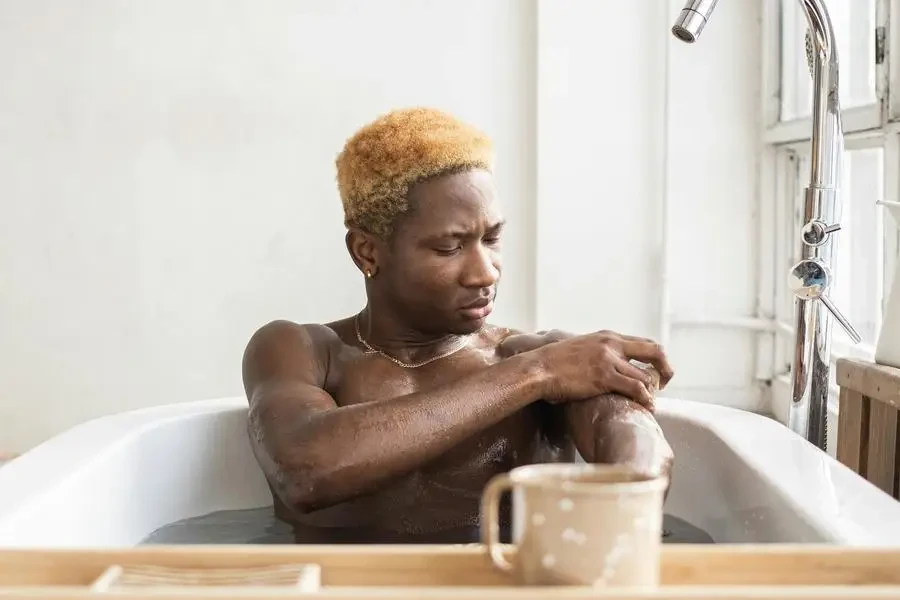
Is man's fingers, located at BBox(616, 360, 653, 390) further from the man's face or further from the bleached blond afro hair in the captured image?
the bleached blond afro hair

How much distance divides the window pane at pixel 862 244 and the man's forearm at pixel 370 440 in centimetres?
142

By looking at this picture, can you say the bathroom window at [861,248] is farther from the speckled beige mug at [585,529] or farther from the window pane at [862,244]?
the speckled beige mug at [585,529]

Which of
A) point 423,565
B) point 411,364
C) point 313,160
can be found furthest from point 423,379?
point 313,160

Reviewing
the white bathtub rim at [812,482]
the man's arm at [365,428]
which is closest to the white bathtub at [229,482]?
the white bathtub rim at [812,482]

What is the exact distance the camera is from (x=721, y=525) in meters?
1.53

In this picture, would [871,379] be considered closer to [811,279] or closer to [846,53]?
[811,279]

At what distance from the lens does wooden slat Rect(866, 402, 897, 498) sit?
1.49 metres

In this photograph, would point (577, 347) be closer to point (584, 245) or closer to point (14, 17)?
point (584, 245)

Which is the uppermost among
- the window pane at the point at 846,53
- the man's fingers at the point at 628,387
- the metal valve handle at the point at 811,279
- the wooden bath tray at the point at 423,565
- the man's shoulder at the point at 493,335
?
the window pane at the point at 846,53

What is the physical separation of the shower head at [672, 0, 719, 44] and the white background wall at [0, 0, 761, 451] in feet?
5.24

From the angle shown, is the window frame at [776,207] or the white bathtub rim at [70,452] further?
the window frame at [776,207]

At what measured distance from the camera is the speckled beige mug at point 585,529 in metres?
0.71

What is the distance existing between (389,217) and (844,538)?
27.8 inches

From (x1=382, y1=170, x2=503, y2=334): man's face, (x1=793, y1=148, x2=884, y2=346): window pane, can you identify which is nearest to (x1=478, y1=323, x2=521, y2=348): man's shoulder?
(x1=382, y1=170, x2=503, y2=334): man's face
